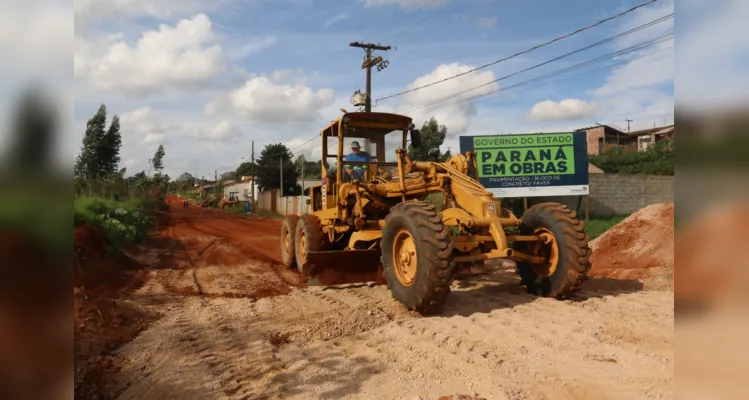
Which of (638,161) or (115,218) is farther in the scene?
(638,161)

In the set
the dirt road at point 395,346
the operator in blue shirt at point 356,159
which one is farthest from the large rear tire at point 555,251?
the operator in blue shirt at point 356,159

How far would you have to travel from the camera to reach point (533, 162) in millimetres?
16734

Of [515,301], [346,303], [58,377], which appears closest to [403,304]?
[346,303]

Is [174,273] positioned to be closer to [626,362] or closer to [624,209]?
[626,362]

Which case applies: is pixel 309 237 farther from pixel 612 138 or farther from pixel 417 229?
pixel 612 138

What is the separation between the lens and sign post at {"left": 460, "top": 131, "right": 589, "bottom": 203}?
16688mm

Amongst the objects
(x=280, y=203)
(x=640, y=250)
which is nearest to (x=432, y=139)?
(x=280, y=203)

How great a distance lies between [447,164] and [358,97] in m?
16.4

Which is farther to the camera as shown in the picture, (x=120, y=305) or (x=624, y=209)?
(x=624, y=209)

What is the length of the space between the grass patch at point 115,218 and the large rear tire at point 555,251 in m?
6.93

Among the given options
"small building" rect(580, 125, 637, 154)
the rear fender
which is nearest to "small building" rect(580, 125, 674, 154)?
"small building" rect(580, 125, 637, 154)

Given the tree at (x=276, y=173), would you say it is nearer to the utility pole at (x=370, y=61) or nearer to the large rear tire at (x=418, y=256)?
the utility pole at (x=370, y=61)

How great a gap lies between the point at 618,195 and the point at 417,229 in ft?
51.8

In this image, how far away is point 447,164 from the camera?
710 cm
